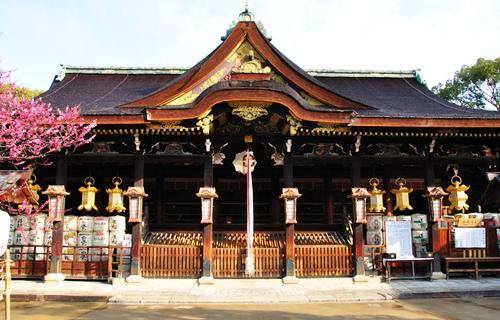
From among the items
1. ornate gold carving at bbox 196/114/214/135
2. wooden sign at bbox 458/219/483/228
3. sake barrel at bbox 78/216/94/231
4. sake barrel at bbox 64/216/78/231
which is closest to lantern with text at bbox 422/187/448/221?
wooden sign at bbox 458/219/483/228

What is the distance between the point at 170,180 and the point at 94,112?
4.66 metres

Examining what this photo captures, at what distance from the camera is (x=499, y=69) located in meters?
24.9

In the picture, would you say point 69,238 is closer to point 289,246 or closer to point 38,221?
point 38,221

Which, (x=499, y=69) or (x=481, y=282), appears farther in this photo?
(x=499, y=69)

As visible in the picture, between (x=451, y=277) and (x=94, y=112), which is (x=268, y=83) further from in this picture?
(x=451, y=277)

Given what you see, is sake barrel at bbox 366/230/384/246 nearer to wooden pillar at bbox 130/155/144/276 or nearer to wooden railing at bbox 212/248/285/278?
wooden railing at bbox 212/248/285/278

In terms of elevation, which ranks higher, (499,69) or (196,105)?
(499,69)

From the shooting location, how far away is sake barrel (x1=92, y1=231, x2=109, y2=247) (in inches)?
461

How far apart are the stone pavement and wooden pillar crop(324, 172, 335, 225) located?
12.2ft

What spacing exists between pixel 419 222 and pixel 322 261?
3712 millimetres

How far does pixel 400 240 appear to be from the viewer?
11180mm

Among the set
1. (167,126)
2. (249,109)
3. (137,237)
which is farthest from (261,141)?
(137,237)

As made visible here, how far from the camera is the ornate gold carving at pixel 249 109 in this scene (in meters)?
10.8

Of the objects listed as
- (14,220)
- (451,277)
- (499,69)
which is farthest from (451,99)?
(14,220)
